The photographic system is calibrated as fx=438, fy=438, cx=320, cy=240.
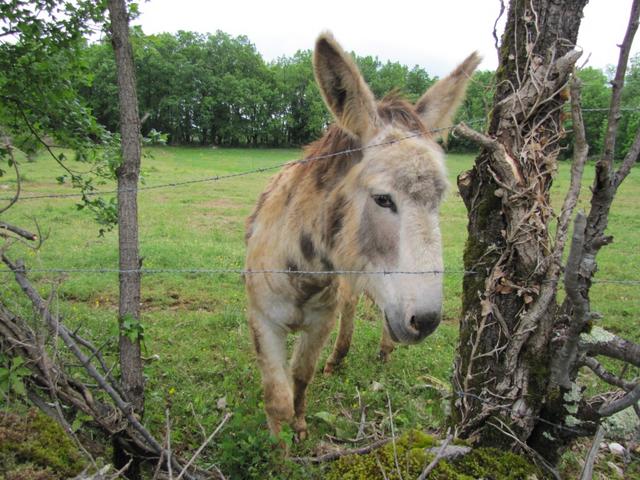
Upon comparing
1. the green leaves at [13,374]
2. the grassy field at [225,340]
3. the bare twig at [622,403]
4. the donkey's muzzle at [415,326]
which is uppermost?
A: the donkey's muzzle at [415,326]

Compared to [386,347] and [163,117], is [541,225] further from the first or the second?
[163,117]

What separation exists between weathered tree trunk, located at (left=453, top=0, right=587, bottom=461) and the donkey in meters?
0.33

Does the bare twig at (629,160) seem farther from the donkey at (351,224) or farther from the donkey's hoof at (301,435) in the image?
the donkey's hoof at (301,435)

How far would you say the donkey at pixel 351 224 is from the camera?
2.25 m

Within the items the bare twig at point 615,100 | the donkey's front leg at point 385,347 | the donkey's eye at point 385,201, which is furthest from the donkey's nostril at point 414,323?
the donkey's front leg at point 385,347

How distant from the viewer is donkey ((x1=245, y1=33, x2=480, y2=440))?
2254 mm

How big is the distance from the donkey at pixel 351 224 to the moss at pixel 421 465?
0.51m

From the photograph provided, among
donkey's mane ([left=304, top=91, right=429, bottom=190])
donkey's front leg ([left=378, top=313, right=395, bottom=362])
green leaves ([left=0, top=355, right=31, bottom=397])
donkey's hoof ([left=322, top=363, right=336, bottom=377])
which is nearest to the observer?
green leaves ([left=0, top=355, right=31, bottom=397])

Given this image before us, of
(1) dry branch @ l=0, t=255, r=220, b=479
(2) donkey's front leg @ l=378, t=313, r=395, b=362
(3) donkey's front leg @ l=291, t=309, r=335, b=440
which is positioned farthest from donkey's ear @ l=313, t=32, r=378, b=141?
(2) donkey's front leg @ l=378, t=313, r=395, b=362

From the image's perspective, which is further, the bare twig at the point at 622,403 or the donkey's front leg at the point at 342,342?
the donkey's front leg at the point at 342,342

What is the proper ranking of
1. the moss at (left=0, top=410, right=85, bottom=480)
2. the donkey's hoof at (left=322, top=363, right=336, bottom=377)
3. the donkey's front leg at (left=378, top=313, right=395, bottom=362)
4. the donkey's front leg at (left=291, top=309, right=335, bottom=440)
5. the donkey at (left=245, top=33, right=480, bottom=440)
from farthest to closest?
the donkey's front leg at (left=378, top=313, right=395, bottom=362)
the donkey's hoof at (left=322, top=363, right=336, bottom=377)
the donkey's front leg at (left=291, top=309, right=335, bottom=440)
the donkey at (left=245, top=33, right=480, bottom=440)
the moss at (left=0, top=410, right=85, bottom=480)

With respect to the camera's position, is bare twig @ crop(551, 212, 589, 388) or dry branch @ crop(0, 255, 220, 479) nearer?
bare twig @ crop(551, 212, 589, 388)

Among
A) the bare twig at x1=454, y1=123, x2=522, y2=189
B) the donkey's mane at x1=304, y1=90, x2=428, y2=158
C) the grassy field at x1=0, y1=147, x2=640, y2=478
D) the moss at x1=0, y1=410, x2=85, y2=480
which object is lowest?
the grassy field at x1=0, y1=147, x2=640, y2=478

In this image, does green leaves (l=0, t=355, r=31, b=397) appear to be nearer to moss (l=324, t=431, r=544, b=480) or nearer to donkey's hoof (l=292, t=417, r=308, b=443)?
moss (l=324, t=431, r=544, b=480)
